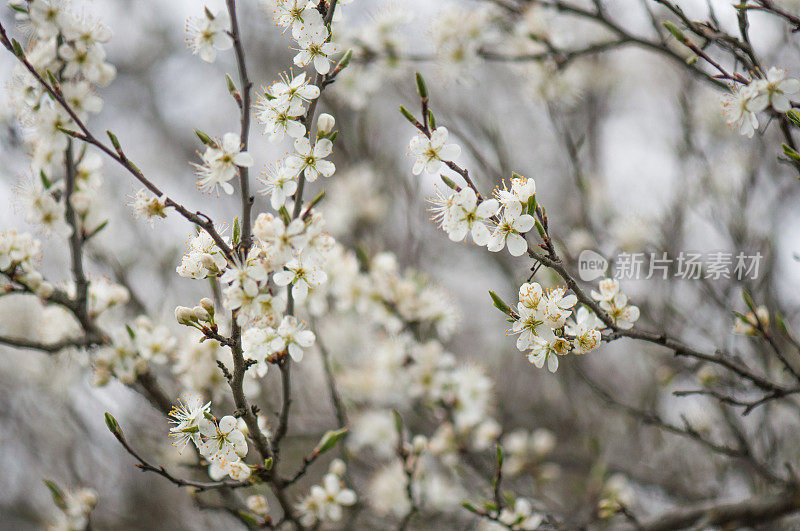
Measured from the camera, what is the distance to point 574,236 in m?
4.03

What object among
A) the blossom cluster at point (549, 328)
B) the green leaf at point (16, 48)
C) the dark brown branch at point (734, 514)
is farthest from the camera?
the dark brown branch at point (734, 514)

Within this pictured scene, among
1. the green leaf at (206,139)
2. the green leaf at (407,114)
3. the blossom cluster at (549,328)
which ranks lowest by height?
the blossom cluster at (549,328)

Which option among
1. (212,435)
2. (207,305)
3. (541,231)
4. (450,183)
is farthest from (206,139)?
(541,231)

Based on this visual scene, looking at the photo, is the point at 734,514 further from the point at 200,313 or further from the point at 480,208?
the point at 200,313

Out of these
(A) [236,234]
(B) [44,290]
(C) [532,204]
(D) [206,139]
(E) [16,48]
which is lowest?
(B) [44,290]

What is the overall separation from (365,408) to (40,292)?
90.0 inches

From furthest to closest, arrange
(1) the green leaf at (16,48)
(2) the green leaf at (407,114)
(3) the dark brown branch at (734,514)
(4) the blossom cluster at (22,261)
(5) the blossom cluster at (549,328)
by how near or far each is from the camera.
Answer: (3) the dark brown branch at (734,514) → (4) the blossom cluster at (22,261) → (1) the green leaf at (16,48) → (5) the blossom cluster at (549,328) → (2) the green leaf at (407,114)

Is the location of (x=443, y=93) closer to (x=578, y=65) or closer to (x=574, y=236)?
(x=578, y=65)

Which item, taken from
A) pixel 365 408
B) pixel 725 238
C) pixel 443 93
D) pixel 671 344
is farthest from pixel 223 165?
pixel 443 93

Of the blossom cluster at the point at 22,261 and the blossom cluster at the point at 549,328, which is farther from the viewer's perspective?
the blossom cluster at the point at 22,261

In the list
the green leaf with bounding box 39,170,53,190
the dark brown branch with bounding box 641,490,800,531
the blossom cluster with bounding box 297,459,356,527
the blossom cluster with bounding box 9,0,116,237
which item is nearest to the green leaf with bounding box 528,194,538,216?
the blossom cluster with bounding box 297,459,356,527

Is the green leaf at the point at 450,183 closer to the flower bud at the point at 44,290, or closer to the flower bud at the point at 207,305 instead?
the flower bud at the point at 207,305

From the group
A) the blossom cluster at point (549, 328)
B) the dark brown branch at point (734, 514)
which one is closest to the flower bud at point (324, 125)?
the blossom cluster at point (549, 328)

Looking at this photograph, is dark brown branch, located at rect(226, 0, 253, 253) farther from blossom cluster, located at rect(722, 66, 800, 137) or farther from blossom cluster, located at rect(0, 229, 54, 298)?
blossom cluster, located at rect(722, 66, 800, 137)
